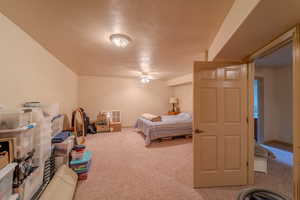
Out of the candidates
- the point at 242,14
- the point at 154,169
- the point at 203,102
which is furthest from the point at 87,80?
the point at 242,14

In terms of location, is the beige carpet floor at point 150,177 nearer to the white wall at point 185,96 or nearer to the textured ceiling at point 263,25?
the textured ceiling at point 263,25

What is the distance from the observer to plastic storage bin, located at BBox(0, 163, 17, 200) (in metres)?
0.95

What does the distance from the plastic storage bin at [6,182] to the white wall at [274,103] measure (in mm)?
5441

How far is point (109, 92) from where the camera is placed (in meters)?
5.61

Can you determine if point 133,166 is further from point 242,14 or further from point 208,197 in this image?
point 242,14

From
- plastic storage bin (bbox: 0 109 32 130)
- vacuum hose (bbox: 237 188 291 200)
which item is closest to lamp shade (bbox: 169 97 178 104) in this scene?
vacuum hose (bbox: 237 188 291 200)

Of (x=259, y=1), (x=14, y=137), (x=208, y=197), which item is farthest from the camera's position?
(x=208, y=197)

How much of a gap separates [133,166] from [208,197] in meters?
1.43

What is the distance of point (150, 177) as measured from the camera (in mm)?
2172

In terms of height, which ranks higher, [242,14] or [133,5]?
[133,5]

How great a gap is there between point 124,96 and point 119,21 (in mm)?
4492

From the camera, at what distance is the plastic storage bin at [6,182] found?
0.95 meters

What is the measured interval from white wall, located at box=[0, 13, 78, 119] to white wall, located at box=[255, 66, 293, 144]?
5544 millimetres

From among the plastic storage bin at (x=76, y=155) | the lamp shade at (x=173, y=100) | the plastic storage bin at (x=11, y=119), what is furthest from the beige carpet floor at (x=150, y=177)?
the lamp shade at (x=173, y=100)
